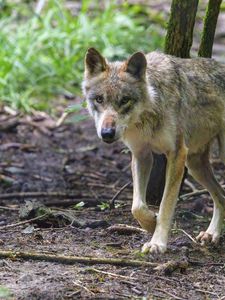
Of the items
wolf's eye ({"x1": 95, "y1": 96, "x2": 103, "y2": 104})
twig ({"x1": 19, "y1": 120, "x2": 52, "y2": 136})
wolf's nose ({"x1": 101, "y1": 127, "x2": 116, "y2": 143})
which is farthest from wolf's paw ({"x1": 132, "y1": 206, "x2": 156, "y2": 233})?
twig ({"x1": 19, "y1": 120, "x2": 52, "y2": 136})

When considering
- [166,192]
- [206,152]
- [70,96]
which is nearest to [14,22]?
[70,96]

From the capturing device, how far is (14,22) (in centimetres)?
1597

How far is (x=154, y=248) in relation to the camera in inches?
252

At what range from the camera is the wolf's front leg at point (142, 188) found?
6777 mm

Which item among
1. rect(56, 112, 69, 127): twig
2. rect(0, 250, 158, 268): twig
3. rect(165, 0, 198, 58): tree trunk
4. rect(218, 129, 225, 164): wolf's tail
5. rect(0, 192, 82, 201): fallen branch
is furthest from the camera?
rect(56, 112, 69, 127): twig

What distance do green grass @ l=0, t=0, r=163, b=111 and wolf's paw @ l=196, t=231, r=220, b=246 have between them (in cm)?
648

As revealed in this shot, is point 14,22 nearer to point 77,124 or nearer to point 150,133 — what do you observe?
point 77,124

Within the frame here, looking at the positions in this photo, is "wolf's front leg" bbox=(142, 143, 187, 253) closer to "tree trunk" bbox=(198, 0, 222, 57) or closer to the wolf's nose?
the wolf's nose

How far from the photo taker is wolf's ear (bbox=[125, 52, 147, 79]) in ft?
21.4

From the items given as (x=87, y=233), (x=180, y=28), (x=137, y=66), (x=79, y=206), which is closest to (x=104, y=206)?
(x=79, y=206)

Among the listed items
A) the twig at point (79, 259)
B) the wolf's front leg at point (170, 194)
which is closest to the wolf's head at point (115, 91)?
the wolf's front leg at point (170, 194)

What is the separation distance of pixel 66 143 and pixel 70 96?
230cm

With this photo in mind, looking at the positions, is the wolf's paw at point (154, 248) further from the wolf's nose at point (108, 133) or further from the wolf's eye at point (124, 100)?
the wolf's eye at point (124, 100)

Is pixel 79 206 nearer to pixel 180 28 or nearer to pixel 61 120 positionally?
pixel 180 28
